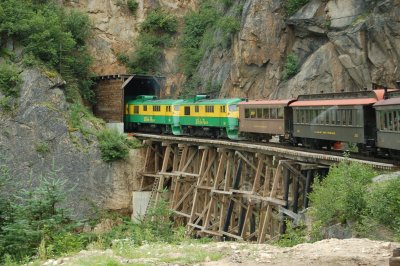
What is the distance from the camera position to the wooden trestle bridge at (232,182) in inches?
739

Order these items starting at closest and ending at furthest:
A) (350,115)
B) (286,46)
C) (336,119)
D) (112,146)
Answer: (350,115)
(336,119)
(112,146)
(286,46)

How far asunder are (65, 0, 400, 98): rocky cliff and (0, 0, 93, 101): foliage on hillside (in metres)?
3.36

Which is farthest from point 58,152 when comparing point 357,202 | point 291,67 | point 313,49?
point 357,202

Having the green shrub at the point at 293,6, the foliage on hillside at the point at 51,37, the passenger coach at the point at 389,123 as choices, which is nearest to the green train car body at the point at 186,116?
the foliage on hillside at the point at 51,37

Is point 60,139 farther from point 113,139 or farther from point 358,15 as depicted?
point 358,15

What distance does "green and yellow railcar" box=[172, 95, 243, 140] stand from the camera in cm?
2648

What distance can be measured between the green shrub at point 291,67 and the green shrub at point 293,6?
271cm

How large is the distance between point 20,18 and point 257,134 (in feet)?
56.3

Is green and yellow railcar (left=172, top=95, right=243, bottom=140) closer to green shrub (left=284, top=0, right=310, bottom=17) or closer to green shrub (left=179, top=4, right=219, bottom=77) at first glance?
green shrub (left=284, top=0, right=310, bottom=17)

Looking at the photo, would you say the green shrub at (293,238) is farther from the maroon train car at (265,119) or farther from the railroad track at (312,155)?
the maroon train car at (265,119)

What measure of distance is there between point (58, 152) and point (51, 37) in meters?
8.11

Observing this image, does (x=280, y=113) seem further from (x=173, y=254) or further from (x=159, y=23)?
(x=159, y=23)

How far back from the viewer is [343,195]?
13281mm

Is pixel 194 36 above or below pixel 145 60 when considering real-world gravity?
above
